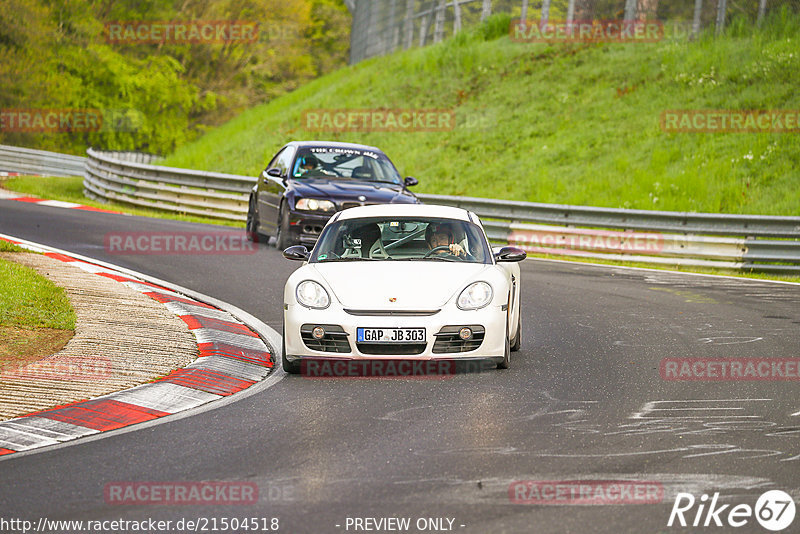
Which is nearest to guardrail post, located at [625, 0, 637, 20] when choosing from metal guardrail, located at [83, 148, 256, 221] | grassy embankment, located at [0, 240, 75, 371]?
metal guardrail, located at [83, 148, 256, 221]

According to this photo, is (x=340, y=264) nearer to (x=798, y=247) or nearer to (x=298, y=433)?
(x=298, y=433)

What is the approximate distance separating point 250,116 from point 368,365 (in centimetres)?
3571

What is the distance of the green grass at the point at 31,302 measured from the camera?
998cm

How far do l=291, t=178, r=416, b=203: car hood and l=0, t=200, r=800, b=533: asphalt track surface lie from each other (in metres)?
6.12

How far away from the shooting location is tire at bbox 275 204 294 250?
648 inches

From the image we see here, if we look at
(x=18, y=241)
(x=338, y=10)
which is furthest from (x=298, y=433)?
(x=338, y=10)

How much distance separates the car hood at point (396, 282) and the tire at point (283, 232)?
292 inches

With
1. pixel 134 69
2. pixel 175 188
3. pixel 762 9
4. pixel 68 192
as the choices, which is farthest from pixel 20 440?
pixel 134 69

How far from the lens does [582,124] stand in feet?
95.9

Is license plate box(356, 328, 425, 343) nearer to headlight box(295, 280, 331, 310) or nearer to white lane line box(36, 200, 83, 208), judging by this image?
headlight box(295, 280, 331, 310)

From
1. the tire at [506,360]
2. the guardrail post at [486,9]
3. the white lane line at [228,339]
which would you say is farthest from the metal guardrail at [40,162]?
the tire at [506,360]

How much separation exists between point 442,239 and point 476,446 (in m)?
3.47

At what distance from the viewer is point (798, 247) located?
17.6 meters

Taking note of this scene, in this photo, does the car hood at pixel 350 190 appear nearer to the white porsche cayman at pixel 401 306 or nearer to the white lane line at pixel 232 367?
the white porsche cayman at pixel 401 306
